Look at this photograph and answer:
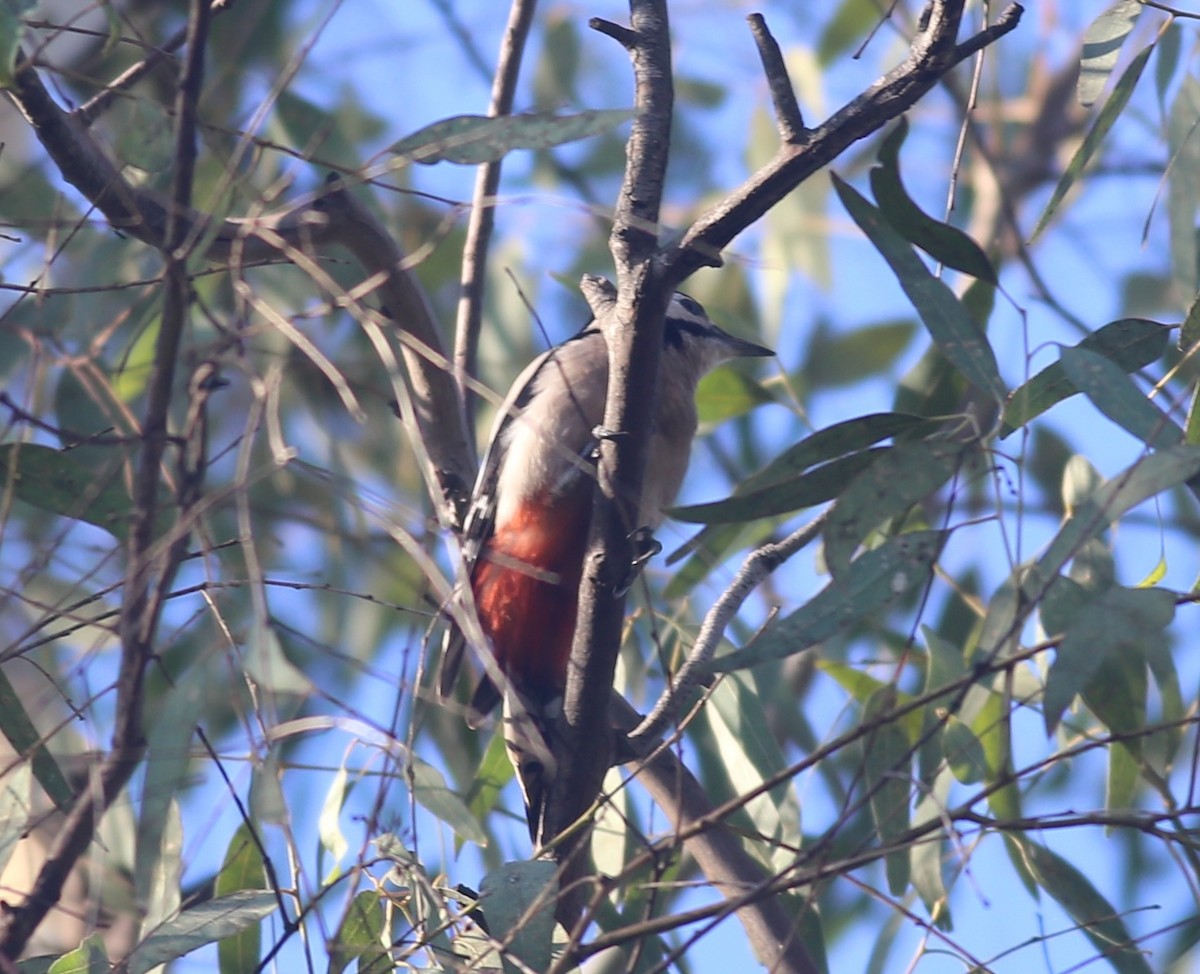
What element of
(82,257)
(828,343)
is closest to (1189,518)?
(828,343)

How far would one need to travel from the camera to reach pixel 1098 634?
1.28m

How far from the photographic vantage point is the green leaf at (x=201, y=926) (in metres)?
1.57

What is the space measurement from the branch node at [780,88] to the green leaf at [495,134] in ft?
0.73

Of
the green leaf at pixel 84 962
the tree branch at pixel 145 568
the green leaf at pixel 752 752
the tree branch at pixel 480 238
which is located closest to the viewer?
the tree branch at pixel 145 568

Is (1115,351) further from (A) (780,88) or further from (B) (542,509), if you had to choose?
(B) (542,509)

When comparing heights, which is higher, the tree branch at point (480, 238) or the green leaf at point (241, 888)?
the tree branch at point (480, 238)

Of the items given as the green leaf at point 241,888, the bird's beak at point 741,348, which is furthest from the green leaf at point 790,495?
the bird's beak at point 741,348

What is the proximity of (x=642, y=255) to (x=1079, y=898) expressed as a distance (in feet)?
3.83

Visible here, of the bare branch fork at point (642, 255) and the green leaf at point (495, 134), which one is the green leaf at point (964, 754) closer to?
the bare branch fork at point (642, 255)

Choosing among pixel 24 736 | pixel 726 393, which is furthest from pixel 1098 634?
pixel 726 393

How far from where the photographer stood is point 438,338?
7.98ft

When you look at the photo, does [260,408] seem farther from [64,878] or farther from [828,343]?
[828,343]

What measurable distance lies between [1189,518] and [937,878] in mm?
2489

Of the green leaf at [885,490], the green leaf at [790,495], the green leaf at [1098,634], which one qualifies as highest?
the green leaf at [790,495]
